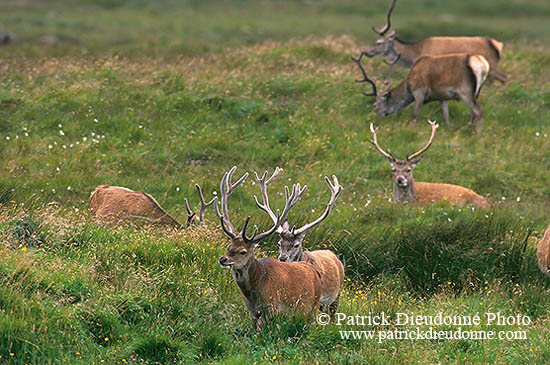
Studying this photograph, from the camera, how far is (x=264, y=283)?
7.41 metres

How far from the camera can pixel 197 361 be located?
695 cm

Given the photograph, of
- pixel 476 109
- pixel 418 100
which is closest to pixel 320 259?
pixel 476 109

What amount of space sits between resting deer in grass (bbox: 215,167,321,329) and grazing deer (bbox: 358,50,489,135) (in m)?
9.47

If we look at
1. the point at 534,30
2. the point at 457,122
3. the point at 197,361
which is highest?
the point at 197,361

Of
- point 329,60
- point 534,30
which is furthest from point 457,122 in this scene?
point 534,30

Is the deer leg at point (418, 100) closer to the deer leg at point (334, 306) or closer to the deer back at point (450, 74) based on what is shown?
the deer back at point (450, 74)

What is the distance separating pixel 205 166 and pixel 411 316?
6.97 meters

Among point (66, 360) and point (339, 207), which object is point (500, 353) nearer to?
point (66, 360)

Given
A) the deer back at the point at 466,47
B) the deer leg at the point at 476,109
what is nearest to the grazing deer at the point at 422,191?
the deer leg at the point at 476,109

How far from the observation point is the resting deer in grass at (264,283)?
23.9ft

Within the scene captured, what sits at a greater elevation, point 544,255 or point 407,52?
point 544,255

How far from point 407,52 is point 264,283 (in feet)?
44.5

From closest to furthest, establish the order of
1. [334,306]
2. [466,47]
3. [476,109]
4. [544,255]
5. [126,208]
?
[334,306]
[544,255]
[126,208]
[476,109]
[466,47]

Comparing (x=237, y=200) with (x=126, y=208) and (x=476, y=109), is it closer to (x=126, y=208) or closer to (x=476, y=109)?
(x=126, y=208)
